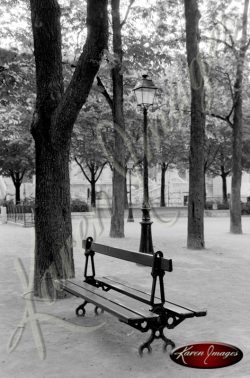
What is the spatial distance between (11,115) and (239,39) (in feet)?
28.7

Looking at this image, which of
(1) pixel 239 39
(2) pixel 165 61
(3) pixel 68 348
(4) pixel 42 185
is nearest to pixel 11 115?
(2) pixel 165 61

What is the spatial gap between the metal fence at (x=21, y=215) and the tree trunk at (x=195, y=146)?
37.7 feet

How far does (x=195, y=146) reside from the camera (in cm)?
1407

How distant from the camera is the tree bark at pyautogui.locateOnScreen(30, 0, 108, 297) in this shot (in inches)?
290

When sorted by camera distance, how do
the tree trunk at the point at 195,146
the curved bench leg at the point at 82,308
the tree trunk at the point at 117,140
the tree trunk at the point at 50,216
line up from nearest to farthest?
the curved bench leg at the point at 82,308
the tree trunk at the point at 50,216
the tree trunk at the point at 195,146
the tree trunk at the point at 117,140

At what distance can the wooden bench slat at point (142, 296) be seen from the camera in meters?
4.97

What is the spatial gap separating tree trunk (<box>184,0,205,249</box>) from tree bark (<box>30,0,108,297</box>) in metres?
6.98

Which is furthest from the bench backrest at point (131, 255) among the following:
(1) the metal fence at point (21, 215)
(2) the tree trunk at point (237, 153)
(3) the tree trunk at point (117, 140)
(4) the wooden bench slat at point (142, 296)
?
(1) the metal fence at point (21, 215)

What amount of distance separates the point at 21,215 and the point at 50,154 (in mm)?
18863

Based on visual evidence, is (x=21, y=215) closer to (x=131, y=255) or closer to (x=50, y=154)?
(x=50, y=154)

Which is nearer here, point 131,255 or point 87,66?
point 131,255

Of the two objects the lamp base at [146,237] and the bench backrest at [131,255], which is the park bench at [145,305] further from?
the lamp base at [146,237]

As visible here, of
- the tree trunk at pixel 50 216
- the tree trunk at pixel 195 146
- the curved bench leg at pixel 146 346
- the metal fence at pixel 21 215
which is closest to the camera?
the curved bench leg at pixel 146 346

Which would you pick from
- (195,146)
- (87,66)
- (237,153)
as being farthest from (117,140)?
(87,66)
